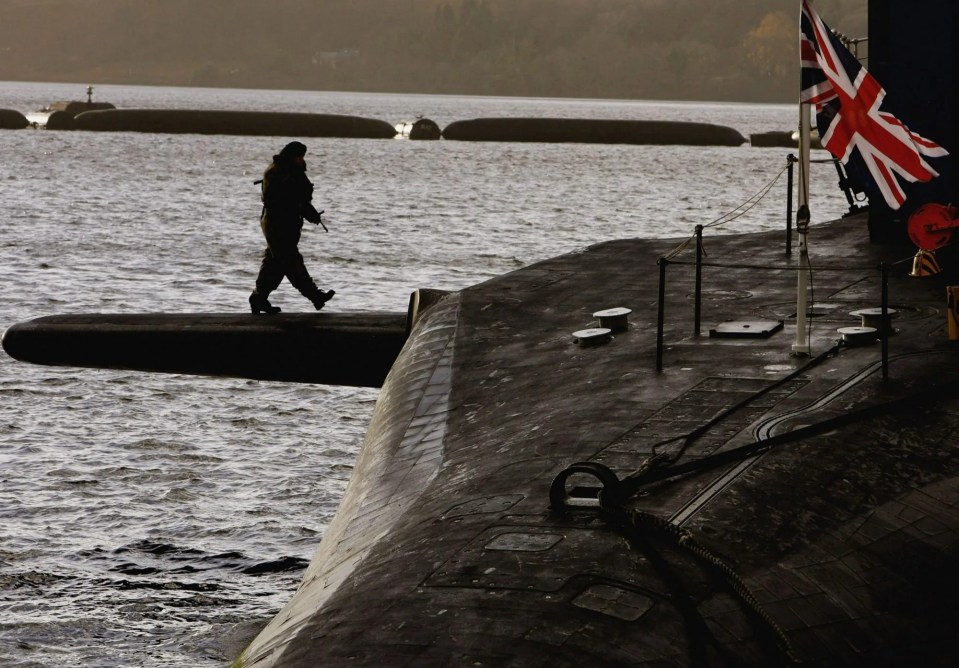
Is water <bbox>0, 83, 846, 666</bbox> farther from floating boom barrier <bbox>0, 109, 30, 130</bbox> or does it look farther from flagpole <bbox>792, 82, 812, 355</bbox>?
floating boom barrier <bbox>0, 109, 30, 130</bbox>

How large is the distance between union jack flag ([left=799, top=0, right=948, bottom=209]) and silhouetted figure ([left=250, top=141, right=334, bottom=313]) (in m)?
6.79

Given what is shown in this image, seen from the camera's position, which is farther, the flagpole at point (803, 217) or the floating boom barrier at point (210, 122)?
the floating boom barrier at point (210, 122)

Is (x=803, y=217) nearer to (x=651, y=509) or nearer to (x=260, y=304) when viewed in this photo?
(x=651, y=509)

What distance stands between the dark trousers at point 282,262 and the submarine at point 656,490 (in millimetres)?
2496

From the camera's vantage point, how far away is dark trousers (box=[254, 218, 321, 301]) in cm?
1598

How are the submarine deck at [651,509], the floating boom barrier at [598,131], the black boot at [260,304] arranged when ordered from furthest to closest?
1. the floating boom barrier at [598,131]
2. the black boot at [260,304]
3. the submarine deck at [651,509]

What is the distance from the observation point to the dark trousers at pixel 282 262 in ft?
52.4

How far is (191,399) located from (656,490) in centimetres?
1772

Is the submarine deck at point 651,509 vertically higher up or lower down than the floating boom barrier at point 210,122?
lower down

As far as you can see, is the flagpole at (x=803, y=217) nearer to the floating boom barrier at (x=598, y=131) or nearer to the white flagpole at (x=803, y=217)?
the white flagpole at (x=803, y=217)

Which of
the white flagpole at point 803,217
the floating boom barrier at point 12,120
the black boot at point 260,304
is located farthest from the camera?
the floating boom barrier at point 12,120

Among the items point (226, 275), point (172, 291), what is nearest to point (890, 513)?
point (172, 291)

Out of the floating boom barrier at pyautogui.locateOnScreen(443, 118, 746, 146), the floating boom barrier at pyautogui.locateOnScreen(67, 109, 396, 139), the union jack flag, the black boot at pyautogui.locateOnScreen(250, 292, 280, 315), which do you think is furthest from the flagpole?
the floating boom barrier at pyautogui.locateOnScreen(443, 118, 746, 146)

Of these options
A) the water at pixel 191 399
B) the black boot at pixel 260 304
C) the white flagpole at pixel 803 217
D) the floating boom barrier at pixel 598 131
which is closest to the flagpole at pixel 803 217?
the white flagpole at pixel 803 217
